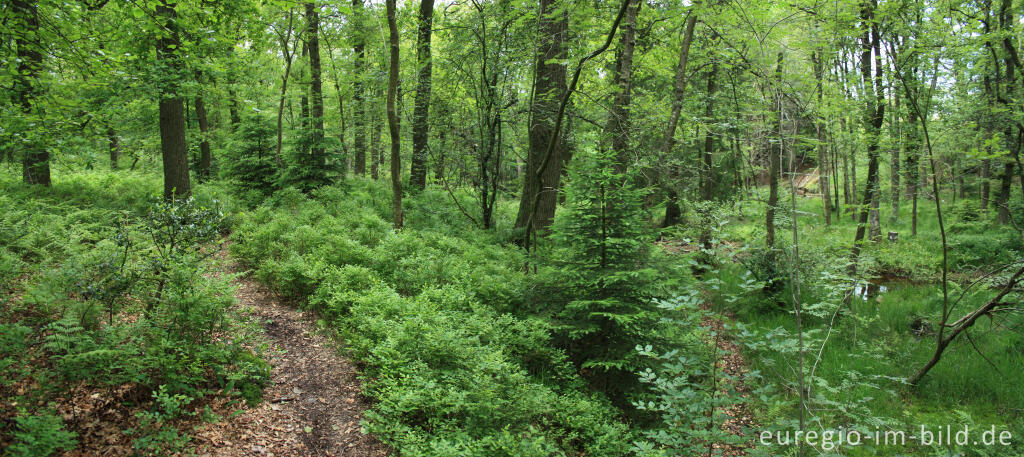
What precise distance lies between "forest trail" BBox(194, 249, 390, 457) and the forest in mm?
29

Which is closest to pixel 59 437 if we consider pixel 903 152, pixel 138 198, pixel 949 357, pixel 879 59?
pixel 138 198

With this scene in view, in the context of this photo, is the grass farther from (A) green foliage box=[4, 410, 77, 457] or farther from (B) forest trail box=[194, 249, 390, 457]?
(A) green foliage box=[4, 410, 77, 457]

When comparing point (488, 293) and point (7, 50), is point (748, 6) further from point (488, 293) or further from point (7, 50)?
point (7, 50)

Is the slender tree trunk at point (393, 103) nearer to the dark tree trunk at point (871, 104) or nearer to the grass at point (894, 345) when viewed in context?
the grass at point (894, 345)

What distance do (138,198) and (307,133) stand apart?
411 cm

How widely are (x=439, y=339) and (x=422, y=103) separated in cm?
914

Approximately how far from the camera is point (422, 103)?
494 inches

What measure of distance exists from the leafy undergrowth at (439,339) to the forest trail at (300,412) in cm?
25

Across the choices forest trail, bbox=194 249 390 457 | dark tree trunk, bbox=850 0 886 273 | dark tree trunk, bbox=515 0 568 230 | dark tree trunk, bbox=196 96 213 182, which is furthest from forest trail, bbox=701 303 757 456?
dark tree trunk, bbox=196 96 213 182

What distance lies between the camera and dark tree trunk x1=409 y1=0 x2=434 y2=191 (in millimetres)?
12172

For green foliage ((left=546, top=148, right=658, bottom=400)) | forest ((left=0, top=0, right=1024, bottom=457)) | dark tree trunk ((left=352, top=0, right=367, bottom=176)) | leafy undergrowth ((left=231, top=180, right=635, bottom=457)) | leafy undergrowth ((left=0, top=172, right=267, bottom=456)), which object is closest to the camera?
leafy undergrowth ((left=0, top=172, right=267, bottom=456))

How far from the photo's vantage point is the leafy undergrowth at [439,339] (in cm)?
418

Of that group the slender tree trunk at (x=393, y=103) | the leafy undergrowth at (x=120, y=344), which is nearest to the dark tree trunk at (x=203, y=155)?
the slender tree trunk at (x=393, y=103)

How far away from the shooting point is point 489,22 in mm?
10461
